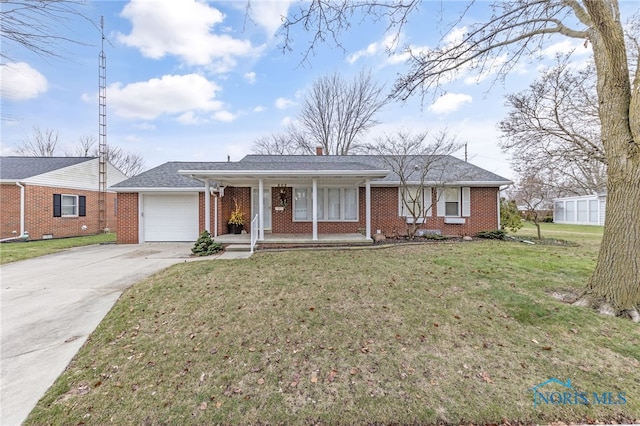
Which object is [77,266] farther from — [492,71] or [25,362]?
[492,71]

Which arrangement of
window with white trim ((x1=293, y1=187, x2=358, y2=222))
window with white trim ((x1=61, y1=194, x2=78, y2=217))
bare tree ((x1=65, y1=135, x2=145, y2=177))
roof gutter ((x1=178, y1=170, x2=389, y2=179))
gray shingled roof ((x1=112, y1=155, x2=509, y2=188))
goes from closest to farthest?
roof gutter ((x1=178, y1=170, x2=389, y2=179)), gray shingled roof ((x1=112, y1=155, x2=509, y2=188)), window with white trim ((x1=293, y1=187, x2=358, y2=222)), window with white trim ((x1=61, y1=194, x2=78, y2=217)), bare tree ((x1=65, y1=135, x2=145, y2=177))

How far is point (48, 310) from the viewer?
445 centimetres

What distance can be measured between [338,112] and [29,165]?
71.5ft

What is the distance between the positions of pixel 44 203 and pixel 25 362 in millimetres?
15552

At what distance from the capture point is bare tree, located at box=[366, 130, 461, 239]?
36.6ft

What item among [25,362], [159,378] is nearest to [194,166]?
[25,362]

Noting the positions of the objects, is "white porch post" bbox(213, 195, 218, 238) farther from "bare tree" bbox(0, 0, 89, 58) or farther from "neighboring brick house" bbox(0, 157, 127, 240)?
"neighboring brick house" bbox(0, 157, 127, 240)

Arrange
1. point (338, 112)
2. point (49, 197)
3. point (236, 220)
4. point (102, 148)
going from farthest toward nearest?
point (338, 112)
point (102, 148)
point (49, 197)
point (236, 220)

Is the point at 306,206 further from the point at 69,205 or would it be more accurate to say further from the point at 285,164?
the point at 69,205

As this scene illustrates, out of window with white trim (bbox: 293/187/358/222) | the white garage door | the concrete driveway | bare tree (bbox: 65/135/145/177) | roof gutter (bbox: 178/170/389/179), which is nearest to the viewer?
the concrete driveway

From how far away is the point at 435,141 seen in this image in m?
11.3

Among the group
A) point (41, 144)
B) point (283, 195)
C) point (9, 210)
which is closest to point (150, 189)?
point (283, 195)

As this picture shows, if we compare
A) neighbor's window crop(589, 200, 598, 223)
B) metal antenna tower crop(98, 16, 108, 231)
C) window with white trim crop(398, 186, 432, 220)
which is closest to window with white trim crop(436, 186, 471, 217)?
window with white trim crop(398, 186, 432, 220)

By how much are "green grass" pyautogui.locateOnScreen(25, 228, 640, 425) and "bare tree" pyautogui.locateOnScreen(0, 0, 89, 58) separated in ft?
11.7
